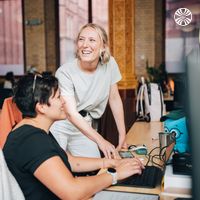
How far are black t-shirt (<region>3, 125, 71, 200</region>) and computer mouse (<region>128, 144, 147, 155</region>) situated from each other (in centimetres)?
70

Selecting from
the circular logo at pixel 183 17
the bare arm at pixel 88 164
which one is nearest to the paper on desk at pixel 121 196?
the bare arm at pixel 88 164

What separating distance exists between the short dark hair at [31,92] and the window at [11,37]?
1047 centimetres

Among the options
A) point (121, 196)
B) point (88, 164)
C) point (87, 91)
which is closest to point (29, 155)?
point (121, 196)

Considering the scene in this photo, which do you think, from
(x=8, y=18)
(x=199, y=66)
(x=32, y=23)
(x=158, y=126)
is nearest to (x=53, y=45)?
(x=32, y=23)

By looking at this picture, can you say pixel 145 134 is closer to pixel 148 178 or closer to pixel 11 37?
pixel 148 178

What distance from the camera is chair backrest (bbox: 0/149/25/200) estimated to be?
1.15 metres

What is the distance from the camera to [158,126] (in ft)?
9.05

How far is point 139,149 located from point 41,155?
2.82 ft

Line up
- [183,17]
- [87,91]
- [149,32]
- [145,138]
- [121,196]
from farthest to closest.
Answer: [149,32] → [183,17] → [145,138] → [87,91] → [121,196]

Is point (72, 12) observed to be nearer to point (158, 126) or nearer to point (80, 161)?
point (158, 126)

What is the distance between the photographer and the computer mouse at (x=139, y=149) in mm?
1908

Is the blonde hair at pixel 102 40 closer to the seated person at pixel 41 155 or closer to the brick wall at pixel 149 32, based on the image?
the seated person at pixel 41 155

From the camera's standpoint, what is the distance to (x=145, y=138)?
231 cm

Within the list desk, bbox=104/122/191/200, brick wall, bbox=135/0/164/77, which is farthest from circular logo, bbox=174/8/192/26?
brick wall, bbox=135/0/164/77
